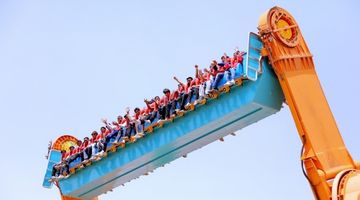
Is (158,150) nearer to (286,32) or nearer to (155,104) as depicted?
(155,104)

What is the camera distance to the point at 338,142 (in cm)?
1177

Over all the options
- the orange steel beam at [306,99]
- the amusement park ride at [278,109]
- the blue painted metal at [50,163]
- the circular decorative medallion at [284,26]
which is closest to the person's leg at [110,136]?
the amusement park ride at [278,109]

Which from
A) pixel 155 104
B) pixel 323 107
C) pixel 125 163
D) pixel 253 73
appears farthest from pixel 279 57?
pixel 125 163

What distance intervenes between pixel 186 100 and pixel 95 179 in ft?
13.4

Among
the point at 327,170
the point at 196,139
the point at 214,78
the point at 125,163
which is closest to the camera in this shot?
the point at 327,170

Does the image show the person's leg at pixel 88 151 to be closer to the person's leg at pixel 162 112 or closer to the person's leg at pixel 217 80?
the person's leg at pixel 162 112

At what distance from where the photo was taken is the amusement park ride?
11.1 metres

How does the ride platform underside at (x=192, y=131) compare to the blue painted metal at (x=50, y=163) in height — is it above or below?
below

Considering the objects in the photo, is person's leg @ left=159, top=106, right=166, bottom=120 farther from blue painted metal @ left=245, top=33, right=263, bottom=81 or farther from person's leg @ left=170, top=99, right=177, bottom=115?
blue painted metal @ left=245, top=33, right=263, bottom=81

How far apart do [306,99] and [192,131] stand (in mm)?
2776

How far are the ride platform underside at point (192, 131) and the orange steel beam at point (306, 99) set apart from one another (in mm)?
364

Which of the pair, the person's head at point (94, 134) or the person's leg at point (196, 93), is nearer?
the person's leg at point (196, 93)

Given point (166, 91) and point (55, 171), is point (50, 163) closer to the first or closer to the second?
point (55, 171)

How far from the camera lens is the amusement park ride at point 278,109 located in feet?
36.5
